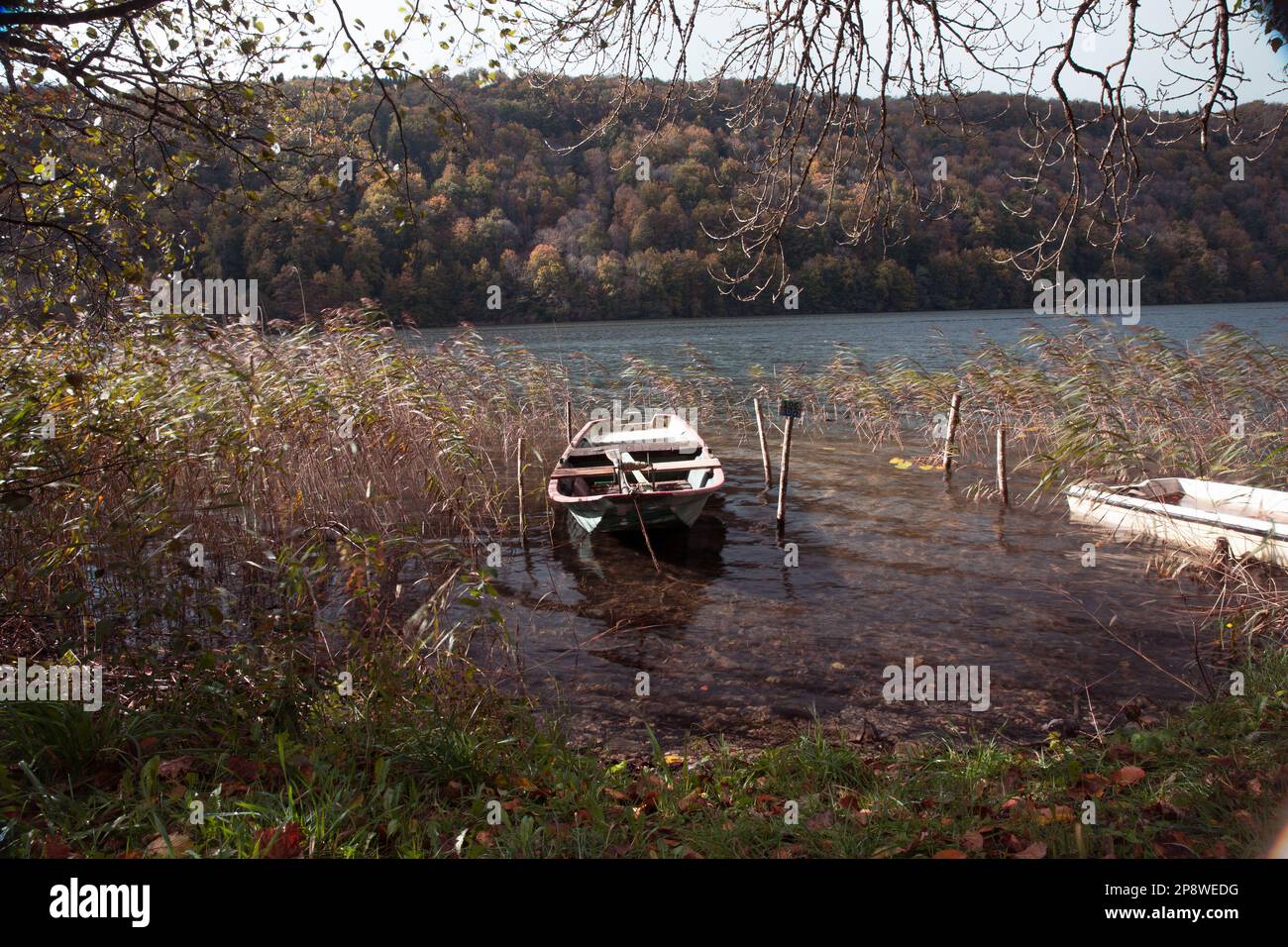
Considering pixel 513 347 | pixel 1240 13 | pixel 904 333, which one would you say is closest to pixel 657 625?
pixel 1240 13

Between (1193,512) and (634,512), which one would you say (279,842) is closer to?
(634,512)

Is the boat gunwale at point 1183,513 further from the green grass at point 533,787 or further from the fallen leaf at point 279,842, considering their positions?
the fallen leaf at point 279,842

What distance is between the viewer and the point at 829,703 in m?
6.39

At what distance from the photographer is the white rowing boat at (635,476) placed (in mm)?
10242

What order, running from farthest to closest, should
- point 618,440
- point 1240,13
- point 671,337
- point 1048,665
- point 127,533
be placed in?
point 671,337 < point 618,440 < point 1048,665 < point 127,533 < point 1240,13

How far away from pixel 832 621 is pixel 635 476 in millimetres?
3939

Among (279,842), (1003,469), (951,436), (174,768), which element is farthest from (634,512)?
(951,436)

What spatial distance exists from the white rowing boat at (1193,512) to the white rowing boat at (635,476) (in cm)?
509

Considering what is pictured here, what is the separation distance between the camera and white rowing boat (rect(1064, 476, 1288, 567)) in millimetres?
8758

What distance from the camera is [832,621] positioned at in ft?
27.1

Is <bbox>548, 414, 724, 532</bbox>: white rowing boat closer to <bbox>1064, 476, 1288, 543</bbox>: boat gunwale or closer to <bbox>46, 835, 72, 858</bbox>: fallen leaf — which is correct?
<bbox>1064, 476, 1288, 543</bbox>: boat gunwale

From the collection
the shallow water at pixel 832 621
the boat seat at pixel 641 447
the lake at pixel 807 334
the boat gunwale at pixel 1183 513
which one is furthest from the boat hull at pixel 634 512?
the lake at pixel 807 334
